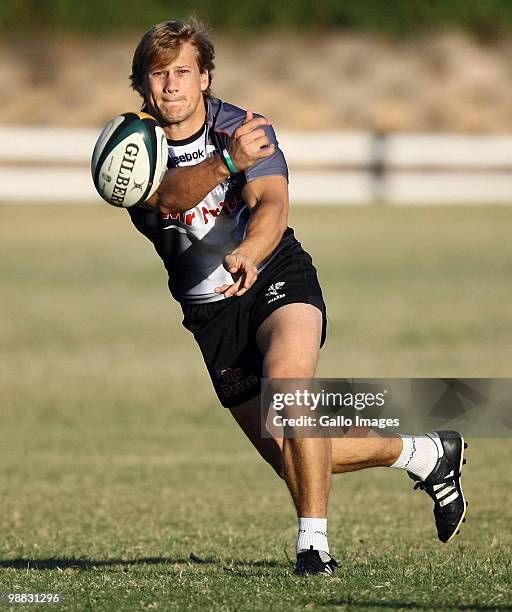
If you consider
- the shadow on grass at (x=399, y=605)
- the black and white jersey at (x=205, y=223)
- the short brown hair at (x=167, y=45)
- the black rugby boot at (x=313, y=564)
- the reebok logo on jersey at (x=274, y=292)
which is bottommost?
the shadow on grass at (x=399, y=605)

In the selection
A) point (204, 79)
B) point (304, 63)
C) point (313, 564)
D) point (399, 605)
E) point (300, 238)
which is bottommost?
point (399, 605)

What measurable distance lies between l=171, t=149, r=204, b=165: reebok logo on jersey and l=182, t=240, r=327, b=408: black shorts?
0.61 m

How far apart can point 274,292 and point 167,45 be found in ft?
4.18

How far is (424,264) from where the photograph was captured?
2744cm

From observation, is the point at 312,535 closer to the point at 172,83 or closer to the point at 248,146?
the point at 248,146

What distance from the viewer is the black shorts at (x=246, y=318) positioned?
701 centimetres

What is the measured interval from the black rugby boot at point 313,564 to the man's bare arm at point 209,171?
1.71m

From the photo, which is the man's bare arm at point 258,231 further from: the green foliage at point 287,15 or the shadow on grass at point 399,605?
the green foliage at point 287,15

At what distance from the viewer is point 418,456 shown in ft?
23.8

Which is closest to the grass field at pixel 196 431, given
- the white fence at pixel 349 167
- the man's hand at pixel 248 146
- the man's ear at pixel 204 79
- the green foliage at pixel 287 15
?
the white fence at pixel 349 167

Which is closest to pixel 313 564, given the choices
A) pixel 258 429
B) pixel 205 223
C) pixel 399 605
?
→ pixel 399 605

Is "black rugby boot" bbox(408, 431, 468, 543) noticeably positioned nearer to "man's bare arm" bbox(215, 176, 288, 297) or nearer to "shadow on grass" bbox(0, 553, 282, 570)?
"shadow on grass" bbox(0, 553, 282, 570)

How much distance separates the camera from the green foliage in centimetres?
3875

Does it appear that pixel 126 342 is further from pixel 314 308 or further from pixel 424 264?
pixel 314 308
